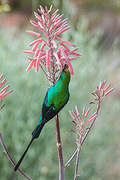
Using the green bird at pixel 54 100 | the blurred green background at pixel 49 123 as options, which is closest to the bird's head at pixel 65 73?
the green bird at pixel 54 100

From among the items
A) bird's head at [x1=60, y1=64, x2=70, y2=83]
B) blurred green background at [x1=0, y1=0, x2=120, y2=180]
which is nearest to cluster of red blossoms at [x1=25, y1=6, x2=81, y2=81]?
bird's head at [x1=60, y1=64, x2=70, y2=83]

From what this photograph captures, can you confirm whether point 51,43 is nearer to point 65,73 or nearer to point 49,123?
point 65,73

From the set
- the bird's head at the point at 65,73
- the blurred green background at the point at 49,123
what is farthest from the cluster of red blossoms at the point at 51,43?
the blurred green background at the point at 49,123

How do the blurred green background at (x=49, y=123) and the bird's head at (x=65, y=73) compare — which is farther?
the blurred green background at (x=49, y=123)

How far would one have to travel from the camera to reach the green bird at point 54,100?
458 mm

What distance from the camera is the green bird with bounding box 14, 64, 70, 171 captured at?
1.50 ft

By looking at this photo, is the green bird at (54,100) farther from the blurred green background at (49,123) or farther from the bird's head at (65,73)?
the blurred green background at (49,123)

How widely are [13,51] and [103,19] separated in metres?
4.26

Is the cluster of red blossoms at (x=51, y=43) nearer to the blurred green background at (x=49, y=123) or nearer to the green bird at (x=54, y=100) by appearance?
the green bird at (x=54, y=100)

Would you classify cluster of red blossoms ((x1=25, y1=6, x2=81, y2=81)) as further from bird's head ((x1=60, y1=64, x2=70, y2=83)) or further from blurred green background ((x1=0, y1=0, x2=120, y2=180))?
blurred green background ((x1=0, y1=0, x2=120, y2=180))

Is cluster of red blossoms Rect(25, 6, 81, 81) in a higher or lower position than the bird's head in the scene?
higher

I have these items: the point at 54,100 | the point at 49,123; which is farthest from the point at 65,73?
the point at 49,123

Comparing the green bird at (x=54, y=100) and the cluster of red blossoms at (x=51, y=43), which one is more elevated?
the cluster of red blossoms at (x=51, y=43)

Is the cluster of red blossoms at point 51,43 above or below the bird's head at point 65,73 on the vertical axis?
above
